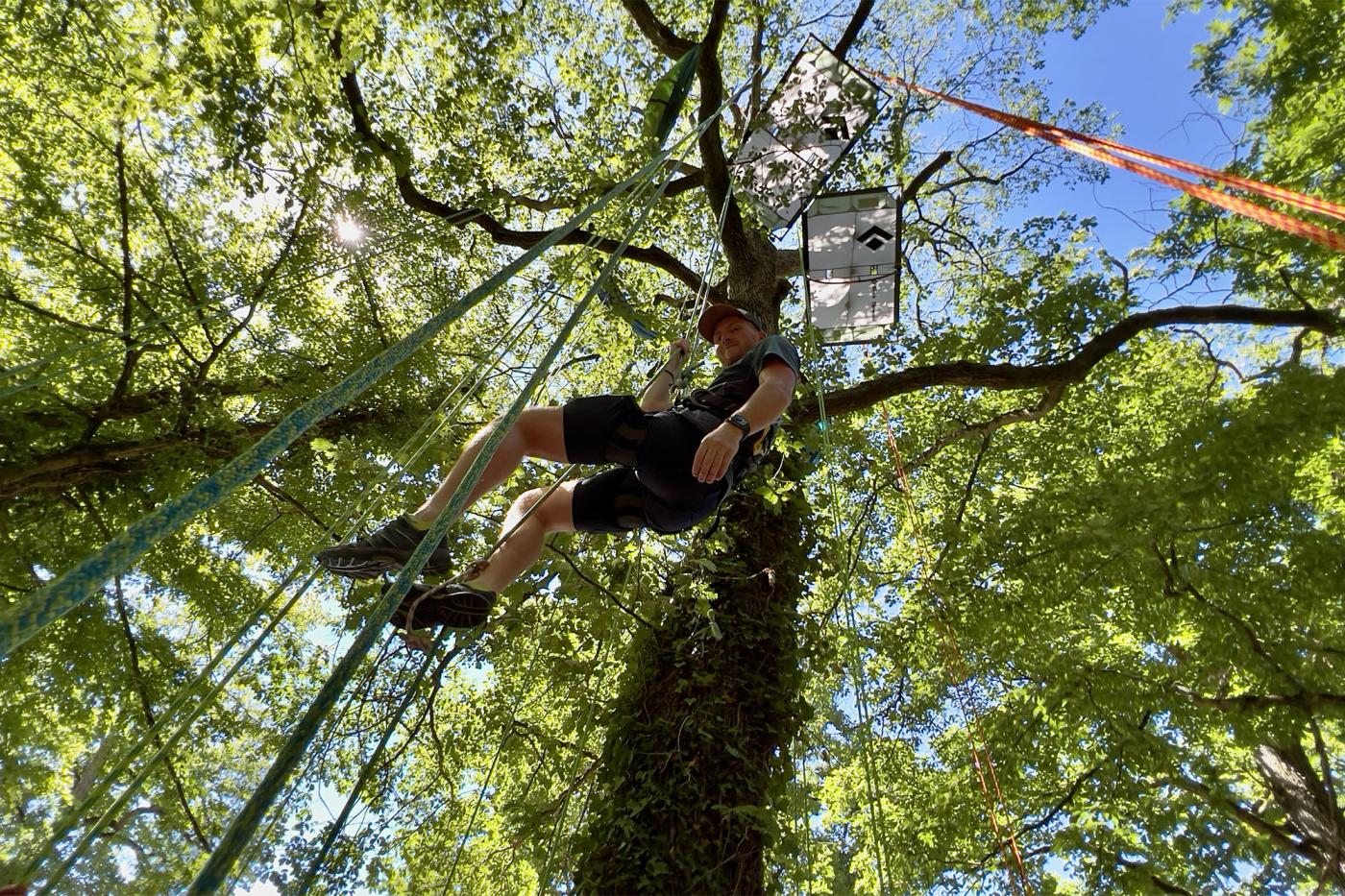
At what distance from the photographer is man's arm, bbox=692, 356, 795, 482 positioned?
6.79 ft

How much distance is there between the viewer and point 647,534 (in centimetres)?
424

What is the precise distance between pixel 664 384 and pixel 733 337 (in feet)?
1.23

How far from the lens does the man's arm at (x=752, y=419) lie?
207 centimetres

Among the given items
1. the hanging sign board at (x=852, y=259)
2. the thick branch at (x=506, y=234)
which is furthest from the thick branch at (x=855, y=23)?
→ the thick branch at (x=506, y=234)

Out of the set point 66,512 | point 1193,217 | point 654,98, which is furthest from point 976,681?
point 66,512

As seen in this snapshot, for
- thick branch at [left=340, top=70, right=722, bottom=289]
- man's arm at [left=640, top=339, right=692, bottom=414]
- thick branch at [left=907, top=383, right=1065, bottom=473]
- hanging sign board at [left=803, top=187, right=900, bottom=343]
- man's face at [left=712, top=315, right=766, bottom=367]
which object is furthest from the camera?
thick branch at [left=340, top=70, right=722, bottom=289]

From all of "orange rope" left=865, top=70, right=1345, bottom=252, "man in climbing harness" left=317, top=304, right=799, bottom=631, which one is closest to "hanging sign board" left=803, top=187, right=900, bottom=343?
"orange rope" left=865, top=70, right=1345, bottom=252

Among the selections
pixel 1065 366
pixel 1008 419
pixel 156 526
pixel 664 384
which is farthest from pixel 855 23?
pixel 156 526

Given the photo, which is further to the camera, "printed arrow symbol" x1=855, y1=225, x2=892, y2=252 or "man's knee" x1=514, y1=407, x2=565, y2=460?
"printed arrow symbol" x1=855, y1=225, x2=892, y2=252

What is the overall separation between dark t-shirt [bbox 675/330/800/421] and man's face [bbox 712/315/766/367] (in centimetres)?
32

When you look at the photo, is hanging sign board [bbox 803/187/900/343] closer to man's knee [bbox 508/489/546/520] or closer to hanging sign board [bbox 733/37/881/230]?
hanging sign board [bbox 733/37/881/230]

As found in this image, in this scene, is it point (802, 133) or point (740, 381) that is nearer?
point (740, 381)

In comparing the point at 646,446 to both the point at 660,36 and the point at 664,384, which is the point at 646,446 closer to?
the point at 664,384

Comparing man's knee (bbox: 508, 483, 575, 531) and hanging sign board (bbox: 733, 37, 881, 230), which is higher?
hanging sign board (bbox: 733, 37, 881, 230)
